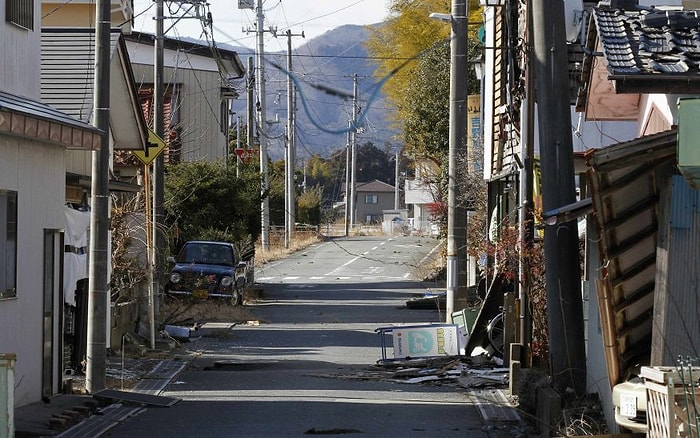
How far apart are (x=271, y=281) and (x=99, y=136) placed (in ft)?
98.1

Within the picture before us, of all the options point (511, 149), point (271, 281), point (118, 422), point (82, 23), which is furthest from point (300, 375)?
point (271, 281)

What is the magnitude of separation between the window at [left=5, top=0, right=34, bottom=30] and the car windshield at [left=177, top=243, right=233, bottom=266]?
54.6 feet

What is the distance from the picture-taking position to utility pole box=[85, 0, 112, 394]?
15.8 meters

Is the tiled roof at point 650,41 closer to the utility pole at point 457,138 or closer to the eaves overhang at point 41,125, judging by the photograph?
the eaves overhang at point 41,125

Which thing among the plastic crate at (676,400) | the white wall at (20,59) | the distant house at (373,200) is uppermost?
the distant house at (373,200)

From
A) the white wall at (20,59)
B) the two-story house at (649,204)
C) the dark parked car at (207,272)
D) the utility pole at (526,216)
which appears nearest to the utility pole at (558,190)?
the two-story house at (649,204)

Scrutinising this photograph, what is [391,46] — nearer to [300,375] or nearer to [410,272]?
[410,272]

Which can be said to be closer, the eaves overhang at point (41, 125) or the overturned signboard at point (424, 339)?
the eaves overhang at point (41, 125)

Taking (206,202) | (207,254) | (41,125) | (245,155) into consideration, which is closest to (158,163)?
(207,254)

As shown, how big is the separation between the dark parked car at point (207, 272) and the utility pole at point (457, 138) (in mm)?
9636

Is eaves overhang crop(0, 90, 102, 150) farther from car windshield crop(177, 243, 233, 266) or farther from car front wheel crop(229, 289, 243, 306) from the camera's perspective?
car windshield crop(177, 243, 233, 266)

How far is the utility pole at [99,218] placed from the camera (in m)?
15.8

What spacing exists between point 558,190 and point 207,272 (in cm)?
1913

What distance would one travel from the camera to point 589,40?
13867 mm
